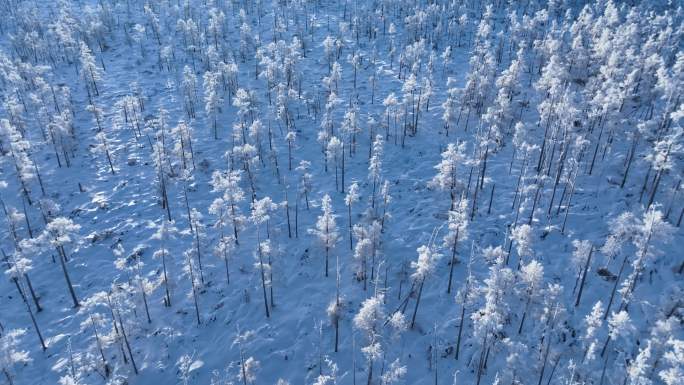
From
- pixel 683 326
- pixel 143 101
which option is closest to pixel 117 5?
pixel 143 101

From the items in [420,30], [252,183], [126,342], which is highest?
[420,30]

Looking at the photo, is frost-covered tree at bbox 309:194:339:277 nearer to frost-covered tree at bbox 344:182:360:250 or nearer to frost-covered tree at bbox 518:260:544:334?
frost-covered tree at bbox 344:182:360:250

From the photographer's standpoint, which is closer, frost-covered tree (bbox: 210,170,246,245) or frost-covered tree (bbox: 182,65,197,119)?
frost-covered tree (bbox: 210,170,246,245)

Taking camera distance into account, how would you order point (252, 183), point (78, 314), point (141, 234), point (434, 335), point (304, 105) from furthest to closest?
1. point (304, 105)
2. point (252, 183)
3. point (141, 234)
4. point (78, 314)
5. point (434, 335)

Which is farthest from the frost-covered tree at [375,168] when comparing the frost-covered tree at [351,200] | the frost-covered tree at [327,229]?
the frost-covered tree at [327,229]

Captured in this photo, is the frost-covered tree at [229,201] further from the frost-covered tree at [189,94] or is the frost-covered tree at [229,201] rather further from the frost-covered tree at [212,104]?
the frost-covered tree at [189,94]

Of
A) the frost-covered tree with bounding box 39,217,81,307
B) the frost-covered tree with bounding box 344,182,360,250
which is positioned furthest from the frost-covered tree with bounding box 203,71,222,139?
the frost-covered tree with bounding box 39,217,81,307

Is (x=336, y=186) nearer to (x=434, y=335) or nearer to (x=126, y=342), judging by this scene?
(x=434, y=335)

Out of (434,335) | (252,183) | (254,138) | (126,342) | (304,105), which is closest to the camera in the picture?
(126,342)
